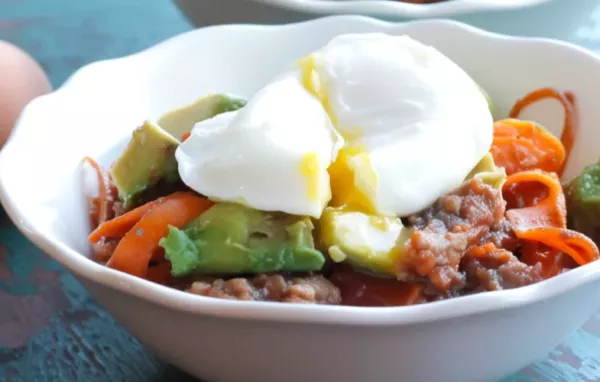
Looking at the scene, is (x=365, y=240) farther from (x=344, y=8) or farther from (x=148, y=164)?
(x=344, y=8)

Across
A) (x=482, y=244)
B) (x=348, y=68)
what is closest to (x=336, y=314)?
(x=482, y=244)

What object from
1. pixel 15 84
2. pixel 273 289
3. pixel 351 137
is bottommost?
pixel 15 84

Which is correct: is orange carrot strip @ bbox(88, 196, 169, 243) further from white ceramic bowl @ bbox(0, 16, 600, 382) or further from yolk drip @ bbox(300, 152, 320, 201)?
yolk drip @ bbox(300, 152, 320, 201)

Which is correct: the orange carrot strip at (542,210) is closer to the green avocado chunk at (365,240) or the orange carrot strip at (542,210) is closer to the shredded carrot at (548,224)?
the shredded carrot at (548,224)

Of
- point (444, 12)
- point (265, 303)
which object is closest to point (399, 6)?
point (444, 12)

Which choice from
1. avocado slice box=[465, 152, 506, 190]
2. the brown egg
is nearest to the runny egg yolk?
avocado slice box=[465, 152, 506, 190]

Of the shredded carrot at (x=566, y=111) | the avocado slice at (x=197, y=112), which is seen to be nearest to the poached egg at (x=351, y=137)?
the avocado slice at (x=197, y=112)
